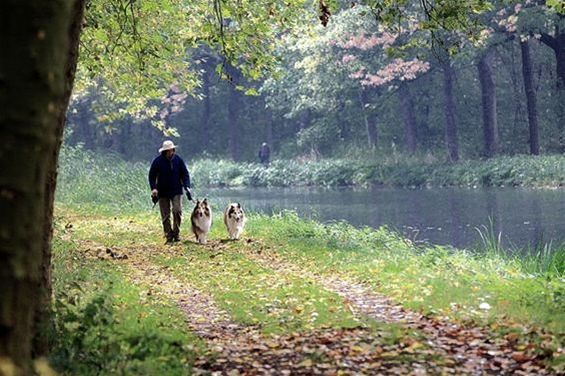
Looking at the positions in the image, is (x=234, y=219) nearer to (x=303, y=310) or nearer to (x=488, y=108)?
(x=303, y=310)

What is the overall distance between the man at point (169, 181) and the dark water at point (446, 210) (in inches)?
244

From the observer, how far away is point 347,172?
48.7 metres

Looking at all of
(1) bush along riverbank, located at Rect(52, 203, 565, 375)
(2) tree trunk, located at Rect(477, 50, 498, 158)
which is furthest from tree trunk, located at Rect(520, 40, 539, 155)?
(1) bush along riverbank, located at Rect(52, 203, 565, 375)

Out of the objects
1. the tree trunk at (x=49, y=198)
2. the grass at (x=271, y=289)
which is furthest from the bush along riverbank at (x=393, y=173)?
the tree trunk at (x=49, y=198)

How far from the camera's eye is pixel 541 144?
156ft

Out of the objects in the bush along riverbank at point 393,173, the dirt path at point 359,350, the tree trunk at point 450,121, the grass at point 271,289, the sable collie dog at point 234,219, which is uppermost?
the tree trunk at point 450,121

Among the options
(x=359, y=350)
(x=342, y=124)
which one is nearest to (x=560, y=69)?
(x=342, y=124)

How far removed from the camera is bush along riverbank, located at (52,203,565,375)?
24.3 feet

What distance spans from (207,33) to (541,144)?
35718mm

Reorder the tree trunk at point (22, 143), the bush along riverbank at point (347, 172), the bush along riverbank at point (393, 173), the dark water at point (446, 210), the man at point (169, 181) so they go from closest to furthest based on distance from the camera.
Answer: the tree trunk at point (22, 143) → the man at point (169, 181) → the dark water at point (446, 210) → the bush along riverbank at point (347, 172) → the bush along riverbank at point (393, 173)

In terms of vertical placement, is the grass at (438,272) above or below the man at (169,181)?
below

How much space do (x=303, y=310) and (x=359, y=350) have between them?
7.50 ft

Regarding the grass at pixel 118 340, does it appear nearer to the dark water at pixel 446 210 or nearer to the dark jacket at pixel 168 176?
the dark jacket at pixel 168 176

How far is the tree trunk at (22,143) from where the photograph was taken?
4500 mm
